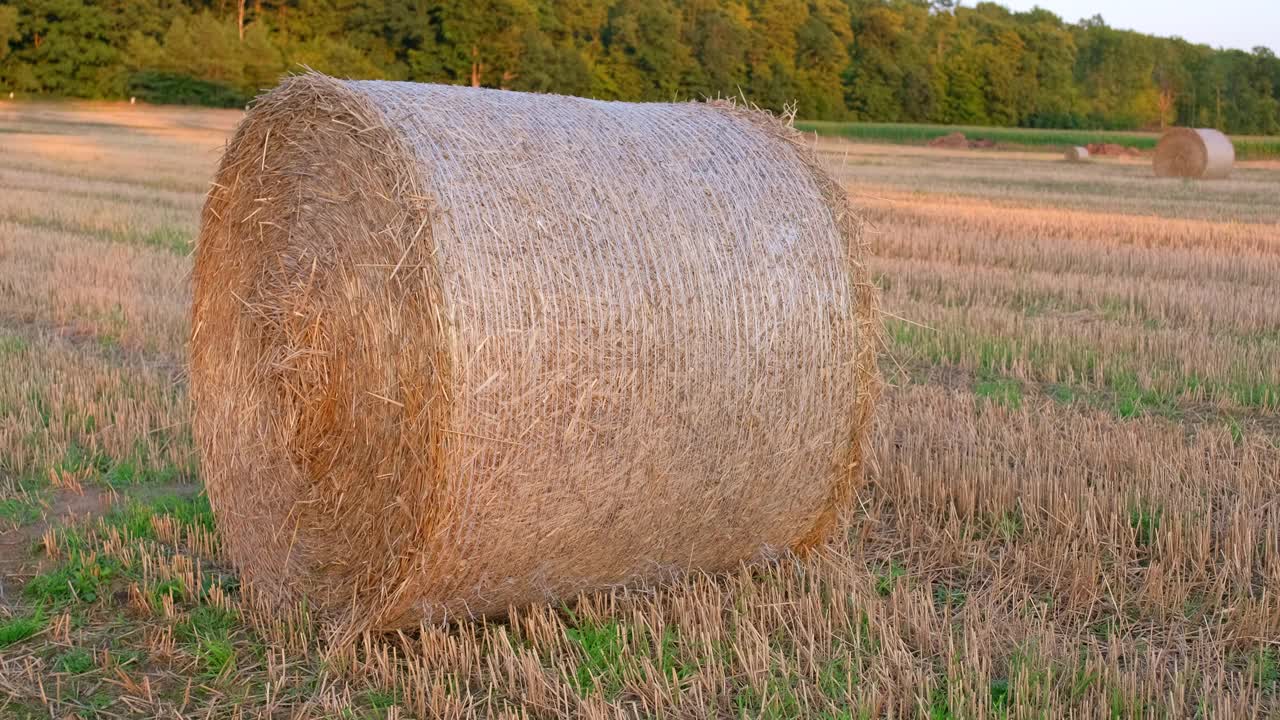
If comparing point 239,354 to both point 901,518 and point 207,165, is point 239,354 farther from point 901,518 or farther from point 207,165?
point 207,165

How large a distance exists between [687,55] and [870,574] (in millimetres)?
67277

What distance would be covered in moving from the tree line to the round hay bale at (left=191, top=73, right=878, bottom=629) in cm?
4464

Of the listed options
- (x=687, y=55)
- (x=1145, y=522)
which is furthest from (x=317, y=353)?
(x=687, y=55)

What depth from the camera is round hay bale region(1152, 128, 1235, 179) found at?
2398 centimetres

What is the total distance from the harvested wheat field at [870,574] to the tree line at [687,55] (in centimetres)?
4236

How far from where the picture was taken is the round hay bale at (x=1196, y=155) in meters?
24.0

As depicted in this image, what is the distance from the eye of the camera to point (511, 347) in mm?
3672

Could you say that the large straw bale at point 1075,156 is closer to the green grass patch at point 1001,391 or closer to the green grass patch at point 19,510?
the green grass patch at point 1001,391

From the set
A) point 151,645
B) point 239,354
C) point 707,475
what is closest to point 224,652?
point 151,645

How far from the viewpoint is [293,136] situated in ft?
14.3

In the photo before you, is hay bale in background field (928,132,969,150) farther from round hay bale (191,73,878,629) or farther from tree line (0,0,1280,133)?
round hay bale (191,73,878,629)

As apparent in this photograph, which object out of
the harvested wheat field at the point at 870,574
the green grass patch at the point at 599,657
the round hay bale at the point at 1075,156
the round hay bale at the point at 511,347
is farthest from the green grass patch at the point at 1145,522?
the round hay bale at the point at 1075,156

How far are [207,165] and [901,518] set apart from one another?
843 inches

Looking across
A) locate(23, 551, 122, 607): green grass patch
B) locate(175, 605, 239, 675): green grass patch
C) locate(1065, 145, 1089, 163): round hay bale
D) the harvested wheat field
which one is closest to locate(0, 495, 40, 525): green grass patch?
the harvested wheat field
